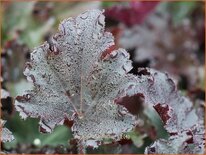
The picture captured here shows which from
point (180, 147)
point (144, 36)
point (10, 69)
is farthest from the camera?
point (144, 36)

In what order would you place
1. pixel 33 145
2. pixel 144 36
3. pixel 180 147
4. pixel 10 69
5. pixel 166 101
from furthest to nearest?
pixel 144 36
pixel 10 69
pixel 33 145
pixel 166 101
pixel 180 147

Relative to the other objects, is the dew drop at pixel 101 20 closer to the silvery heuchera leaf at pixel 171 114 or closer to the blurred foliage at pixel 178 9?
the silvery heuchera leaf at pixel 171 114

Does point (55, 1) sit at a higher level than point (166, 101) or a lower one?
higher

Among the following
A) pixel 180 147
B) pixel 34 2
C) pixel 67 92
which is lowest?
pixel 180 147

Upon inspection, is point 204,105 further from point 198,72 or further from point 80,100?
point 198,72

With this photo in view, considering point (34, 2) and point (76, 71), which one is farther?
point (34, 2)

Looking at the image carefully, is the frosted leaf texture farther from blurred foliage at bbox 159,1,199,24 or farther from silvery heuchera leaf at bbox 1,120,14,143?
blurred foliage at bbox 159,1,199,24

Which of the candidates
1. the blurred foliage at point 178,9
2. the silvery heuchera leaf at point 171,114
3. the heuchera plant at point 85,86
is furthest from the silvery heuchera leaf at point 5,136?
the blurred foliage at point 178,9

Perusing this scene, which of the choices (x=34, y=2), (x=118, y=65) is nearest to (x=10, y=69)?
(x=34, y=2)
